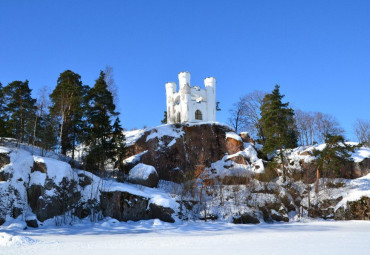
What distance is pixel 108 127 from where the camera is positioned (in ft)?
87.4

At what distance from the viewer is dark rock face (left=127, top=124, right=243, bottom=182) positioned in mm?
30297

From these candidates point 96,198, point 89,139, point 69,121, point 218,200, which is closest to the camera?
point 96,198

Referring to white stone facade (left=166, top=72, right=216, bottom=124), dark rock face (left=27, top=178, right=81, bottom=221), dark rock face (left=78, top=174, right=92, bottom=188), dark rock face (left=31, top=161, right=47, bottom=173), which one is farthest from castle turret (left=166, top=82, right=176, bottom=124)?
dark rock face (left=31, top=161, right=47, bottom=173)

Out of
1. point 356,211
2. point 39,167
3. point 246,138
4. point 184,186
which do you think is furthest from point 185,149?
point 356,211

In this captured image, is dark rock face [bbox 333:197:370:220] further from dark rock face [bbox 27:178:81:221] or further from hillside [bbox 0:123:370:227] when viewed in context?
dark rock face [bbox 27:178:81:221]

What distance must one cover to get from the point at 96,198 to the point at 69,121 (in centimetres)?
943

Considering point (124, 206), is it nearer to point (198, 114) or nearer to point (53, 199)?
point (53, 199)

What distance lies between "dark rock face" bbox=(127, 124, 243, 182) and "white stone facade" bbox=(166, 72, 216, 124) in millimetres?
3081

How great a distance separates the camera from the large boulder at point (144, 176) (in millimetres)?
25344

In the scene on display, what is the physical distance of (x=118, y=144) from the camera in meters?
27.5

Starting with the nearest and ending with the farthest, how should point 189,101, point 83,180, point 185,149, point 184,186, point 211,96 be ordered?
point 83,180 < point 184,186 < point 185,149 < point 189,101 < point 211,96

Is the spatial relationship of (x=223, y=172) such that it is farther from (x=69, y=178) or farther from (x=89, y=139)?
(x=69, y=178)

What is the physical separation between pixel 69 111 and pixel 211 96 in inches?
656

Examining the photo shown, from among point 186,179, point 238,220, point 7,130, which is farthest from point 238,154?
point 7,130
